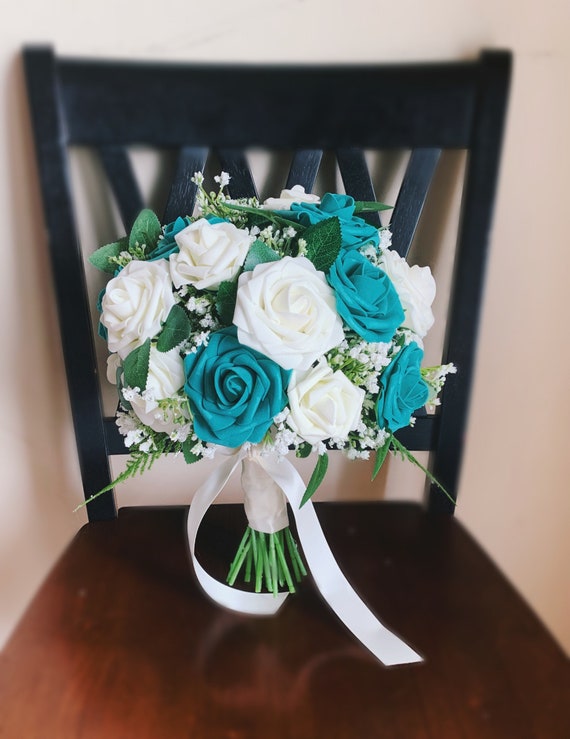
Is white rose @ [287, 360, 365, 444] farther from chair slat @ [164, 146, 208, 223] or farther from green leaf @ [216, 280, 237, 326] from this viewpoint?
chair slat @ [164, 146, 208, 223]

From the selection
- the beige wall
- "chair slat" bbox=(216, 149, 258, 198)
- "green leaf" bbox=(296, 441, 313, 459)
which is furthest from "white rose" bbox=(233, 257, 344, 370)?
the beige wall

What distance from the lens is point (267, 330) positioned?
458 millimetres

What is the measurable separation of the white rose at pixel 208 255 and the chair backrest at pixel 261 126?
0.20 meters

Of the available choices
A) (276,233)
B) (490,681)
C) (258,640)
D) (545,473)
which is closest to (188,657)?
(258,640)

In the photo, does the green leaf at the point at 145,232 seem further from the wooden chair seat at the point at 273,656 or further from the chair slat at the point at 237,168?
the wooden chair seat at the point at 273,656

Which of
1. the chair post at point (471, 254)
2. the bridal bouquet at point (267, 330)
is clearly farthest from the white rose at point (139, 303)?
the chair post at point (471, 254)

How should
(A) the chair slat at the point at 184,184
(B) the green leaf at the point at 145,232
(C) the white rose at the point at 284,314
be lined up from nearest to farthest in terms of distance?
(C) the white rose at the point at 284,314 < (B) the green leaf at the point at 145,232 < (A) the chair slat at the point at 184,184

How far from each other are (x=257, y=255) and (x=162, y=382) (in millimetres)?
136

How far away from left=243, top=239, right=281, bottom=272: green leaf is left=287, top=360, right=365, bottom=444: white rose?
10 cm

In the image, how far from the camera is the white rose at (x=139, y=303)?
49 cm

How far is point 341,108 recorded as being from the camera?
2.15ft

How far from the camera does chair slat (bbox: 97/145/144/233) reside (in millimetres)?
663

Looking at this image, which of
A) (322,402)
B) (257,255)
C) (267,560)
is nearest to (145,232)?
(257,255)

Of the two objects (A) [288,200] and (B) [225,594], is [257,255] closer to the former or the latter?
(A) [288,200]
